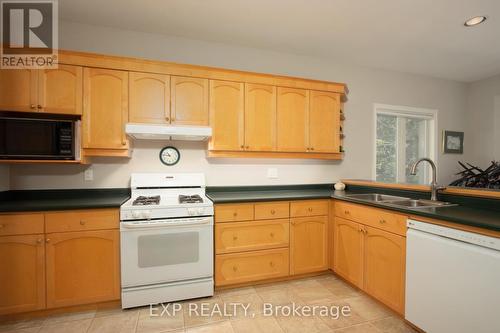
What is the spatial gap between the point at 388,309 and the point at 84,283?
8.00 feet

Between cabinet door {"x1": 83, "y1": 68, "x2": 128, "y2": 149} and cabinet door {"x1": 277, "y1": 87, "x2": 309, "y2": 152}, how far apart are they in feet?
5.04

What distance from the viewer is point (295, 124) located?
2.69 metres

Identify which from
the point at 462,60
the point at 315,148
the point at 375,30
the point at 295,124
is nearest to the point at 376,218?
the point at 315,148

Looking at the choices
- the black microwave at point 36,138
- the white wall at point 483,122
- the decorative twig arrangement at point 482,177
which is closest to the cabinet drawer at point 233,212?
the black microwave at point 36,138

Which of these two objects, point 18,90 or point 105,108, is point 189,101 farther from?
point 18,90

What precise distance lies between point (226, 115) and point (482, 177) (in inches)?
142

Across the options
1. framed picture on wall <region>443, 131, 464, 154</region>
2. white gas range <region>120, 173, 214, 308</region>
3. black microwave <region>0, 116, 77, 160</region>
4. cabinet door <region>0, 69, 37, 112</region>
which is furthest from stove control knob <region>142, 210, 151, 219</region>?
framed picture on wall <region>443, 131, 464, 154</region>

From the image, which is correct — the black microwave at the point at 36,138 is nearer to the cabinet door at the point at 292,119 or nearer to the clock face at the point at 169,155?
the clock face at the point at 169,155

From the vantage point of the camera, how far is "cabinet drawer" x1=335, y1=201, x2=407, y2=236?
179 centimetres

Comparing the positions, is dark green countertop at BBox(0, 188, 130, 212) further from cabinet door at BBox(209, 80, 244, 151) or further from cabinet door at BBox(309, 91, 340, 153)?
cabinet door at BBox(309, 91, 340, 153)

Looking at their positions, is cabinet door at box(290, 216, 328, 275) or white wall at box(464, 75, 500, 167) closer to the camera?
cabinet door at box(290, 216, 328, 275)

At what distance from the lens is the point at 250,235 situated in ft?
7.50

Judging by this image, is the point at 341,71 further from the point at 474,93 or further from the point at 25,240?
the point at 25,240

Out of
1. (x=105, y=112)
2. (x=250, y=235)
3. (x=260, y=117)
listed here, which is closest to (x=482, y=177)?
(x=260, y=117)
